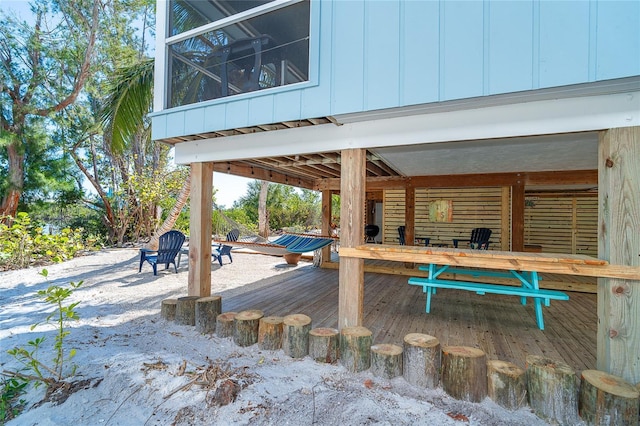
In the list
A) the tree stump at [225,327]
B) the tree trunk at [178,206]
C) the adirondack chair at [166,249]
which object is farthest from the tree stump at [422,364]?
the tree trunk at [178,206]

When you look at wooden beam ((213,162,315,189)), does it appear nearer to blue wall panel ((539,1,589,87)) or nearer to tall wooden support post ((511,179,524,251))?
blue wall panel ((539,1,589,87))

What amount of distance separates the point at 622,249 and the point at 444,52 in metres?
1.81

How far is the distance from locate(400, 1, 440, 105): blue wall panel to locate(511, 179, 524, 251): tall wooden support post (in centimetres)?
376

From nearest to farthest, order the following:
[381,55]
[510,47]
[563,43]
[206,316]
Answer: [563,43]
[510,47]
[381,55]
[206,316]

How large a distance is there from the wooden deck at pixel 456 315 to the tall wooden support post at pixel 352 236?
395 millimetres

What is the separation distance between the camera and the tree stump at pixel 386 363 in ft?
7.04

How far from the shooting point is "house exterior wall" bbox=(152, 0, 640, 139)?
183 centimetres

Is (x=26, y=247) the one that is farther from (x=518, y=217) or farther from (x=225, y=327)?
(x=518, y=217)

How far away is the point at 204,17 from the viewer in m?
3.49

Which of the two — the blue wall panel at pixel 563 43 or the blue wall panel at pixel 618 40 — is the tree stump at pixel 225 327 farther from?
the blue wall panel at pixel 618 40

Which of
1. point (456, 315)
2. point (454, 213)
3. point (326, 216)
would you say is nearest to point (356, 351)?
point (456, 315)

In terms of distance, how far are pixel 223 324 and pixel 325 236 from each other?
3844 mm

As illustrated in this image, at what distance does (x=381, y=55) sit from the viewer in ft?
7.77

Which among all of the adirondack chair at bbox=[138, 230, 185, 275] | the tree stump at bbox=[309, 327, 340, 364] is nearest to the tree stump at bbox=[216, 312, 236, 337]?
the tree stump at bbox=[309, 327, 340, 364]
